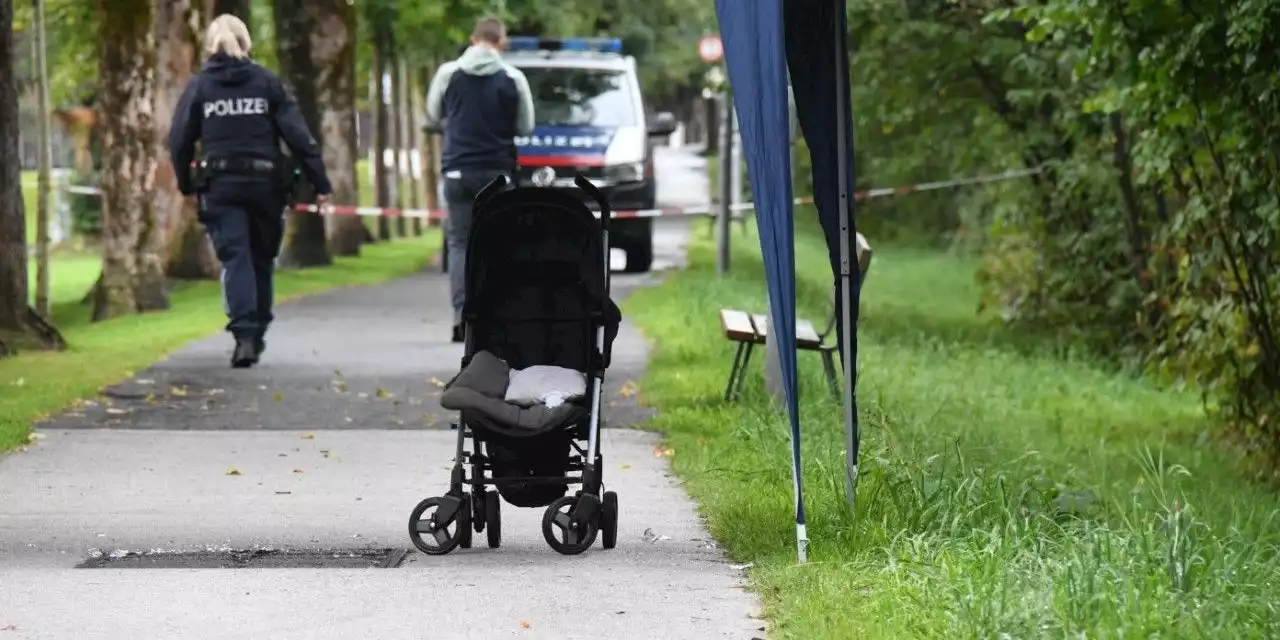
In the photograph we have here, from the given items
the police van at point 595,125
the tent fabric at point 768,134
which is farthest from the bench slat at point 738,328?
the police van at point 595,125

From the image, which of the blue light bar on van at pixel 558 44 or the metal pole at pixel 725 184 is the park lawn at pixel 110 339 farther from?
the metal pole at pixel 725 184

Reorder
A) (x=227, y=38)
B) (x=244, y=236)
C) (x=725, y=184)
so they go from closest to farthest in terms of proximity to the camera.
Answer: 1. (x=227, y=38)
2. (x=244, y=236)
3. (x=725, y=184)

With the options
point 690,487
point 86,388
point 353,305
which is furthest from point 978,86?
point 690,487

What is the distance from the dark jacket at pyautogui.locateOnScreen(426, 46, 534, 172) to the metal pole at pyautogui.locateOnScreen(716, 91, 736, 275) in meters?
8.51

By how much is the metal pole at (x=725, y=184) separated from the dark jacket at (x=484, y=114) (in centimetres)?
851

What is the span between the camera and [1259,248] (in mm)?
14062

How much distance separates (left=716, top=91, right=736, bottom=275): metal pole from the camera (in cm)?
2425

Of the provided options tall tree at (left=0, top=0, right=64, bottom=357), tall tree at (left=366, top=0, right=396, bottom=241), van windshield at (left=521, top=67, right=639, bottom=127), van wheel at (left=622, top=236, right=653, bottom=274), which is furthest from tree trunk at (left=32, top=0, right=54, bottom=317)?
tall tree at (left=366, top=0, right=396, bottom=241)

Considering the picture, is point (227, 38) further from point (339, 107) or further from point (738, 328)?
point (339, 107)

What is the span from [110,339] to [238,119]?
15.2ft

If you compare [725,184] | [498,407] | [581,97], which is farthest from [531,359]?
[581,97]

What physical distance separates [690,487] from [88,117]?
180 ft

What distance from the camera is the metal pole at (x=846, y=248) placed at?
331 inches

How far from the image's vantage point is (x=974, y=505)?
27.8 ft
